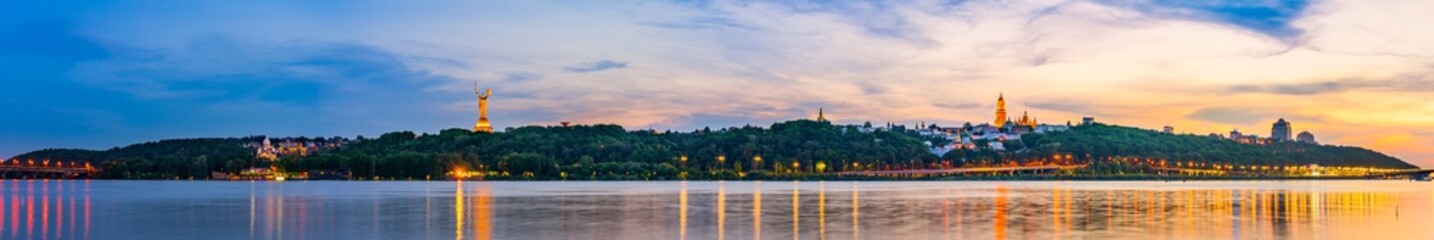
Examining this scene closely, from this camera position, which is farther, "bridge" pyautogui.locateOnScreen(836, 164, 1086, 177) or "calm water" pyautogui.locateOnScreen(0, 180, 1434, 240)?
"bridge" pyautogui.locateOnScreen(836, 164, 1086, 177)

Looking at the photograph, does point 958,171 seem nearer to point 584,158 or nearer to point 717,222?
point 584,158

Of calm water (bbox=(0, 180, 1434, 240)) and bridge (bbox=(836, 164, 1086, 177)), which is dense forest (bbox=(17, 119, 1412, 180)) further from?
calm water (bbox=(0, 180, 1434, 240))

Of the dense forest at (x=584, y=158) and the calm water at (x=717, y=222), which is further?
the dense forest at (x=584, y=158)

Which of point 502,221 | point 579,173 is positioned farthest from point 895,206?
point 579,173

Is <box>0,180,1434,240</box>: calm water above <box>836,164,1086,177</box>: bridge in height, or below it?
below

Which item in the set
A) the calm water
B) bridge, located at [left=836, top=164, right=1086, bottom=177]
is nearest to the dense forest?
bridge, located at [left=836, top=164, right=1086, bottom=177]

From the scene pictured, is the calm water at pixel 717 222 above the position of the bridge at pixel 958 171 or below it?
below

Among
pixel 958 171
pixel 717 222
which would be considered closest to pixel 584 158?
pixel 958 171

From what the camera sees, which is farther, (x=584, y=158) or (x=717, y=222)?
(x=584, y=158)

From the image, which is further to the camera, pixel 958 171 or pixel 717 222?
pixel 958 171

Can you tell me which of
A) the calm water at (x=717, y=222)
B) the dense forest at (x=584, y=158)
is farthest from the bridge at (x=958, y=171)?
the calm water at (x=717, y=222)

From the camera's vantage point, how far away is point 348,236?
102 ft

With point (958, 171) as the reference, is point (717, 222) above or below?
below

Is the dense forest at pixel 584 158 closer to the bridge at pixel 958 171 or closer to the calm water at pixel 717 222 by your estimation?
the bridge at pixel 958 171
